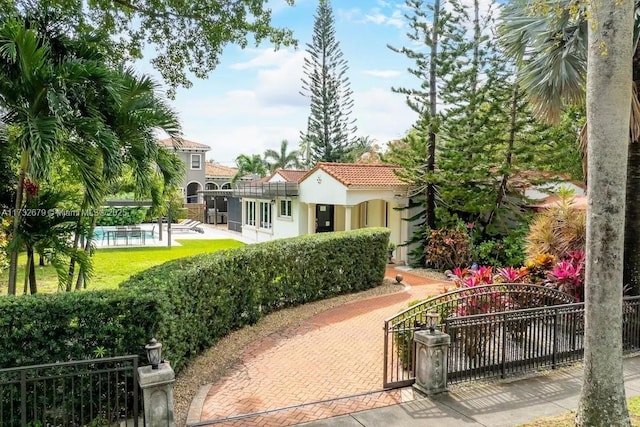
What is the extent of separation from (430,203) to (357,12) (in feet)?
30.6

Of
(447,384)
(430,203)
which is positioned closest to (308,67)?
(430,203)

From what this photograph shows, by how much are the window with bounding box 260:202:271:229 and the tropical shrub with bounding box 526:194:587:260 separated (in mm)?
17189

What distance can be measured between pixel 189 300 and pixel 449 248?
11.9 metres

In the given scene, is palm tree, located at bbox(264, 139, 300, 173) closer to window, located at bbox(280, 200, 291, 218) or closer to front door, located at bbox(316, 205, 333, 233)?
window, located at bbox(280, 200, 291, 218)

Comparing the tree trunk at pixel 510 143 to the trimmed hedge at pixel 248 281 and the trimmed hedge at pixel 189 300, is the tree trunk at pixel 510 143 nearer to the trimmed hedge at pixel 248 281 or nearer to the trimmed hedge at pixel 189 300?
the trimmed hedge at pixel 248 281

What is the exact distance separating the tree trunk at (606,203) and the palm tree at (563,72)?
11.4 ft

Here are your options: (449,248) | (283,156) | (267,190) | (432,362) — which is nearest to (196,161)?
(283,156)

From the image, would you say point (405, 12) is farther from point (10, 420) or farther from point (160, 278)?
point (10, 420)

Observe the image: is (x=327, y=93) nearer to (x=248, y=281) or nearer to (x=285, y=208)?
(x=285, y=208)

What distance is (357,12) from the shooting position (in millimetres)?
11109

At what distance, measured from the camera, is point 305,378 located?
23.9ft

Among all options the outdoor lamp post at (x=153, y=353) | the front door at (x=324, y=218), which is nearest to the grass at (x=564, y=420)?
the outdoor lamp post at (x=153, y=353)

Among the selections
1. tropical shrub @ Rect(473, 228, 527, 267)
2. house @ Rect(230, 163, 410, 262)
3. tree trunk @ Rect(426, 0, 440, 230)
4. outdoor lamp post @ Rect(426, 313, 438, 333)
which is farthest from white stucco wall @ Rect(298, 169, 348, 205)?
outdoor lamp post @ Rect(426, 313, 438, 333)

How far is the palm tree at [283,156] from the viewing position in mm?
54906
